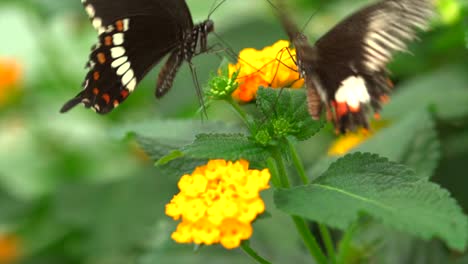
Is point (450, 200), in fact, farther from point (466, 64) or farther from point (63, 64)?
point (63, 64)

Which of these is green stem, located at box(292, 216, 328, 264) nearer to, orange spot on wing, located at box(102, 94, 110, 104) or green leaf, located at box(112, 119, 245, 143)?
green leaf, located at box(112, 119, 245, 143)

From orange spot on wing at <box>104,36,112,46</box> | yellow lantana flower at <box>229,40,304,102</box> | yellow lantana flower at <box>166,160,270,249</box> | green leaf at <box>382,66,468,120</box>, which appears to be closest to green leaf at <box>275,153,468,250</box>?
yellow lantana flower at <box>166,160,270,249</box>

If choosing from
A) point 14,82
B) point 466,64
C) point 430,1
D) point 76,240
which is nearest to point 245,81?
point 430,1

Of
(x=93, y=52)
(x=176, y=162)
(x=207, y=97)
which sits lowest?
(x=176, y=162)

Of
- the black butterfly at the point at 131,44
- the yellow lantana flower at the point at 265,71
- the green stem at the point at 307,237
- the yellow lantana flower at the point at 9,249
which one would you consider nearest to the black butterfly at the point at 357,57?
the yellow lantana flower at the point at 265,71

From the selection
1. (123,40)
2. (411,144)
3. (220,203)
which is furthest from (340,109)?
(123,40)
